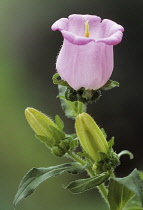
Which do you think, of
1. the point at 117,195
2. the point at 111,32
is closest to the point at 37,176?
the point at 117,195

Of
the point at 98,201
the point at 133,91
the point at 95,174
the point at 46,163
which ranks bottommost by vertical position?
the point at 98,201

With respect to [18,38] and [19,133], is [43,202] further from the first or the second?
[18,38]

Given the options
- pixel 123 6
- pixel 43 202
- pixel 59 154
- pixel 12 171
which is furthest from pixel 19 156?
pixel 59 154

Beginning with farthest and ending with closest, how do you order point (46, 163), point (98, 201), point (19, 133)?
point (19, 133), point (46, 163), point (98, 201)

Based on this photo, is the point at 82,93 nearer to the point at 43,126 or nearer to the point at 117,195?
the point at 43,126

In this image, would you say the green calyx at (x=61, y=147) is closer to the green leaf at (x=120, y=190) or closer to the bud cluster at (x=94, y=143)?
the bud cluster at (x=94, y=143)

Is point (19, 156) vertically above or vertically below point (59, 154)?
below

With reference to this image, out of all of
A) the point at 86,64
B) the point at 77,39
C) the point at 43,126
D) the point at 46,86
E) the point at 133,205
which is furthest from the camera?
the point at 46,86

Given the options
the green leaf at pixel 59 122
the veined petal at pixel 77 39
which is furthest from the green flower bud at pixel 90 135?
the veined petal at pixel 77 39
